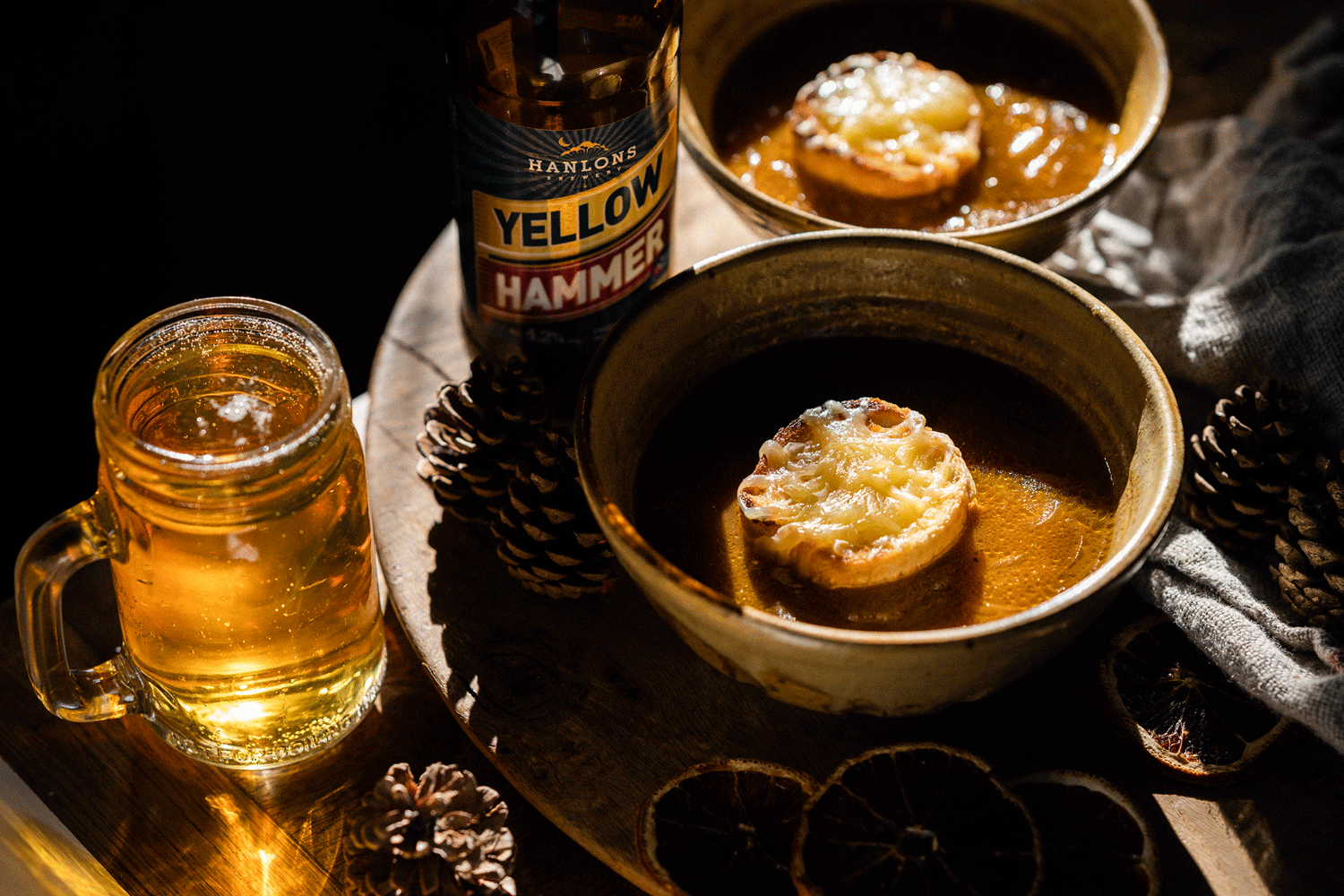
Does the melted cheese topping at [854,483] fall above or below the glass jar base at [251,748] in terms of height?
above

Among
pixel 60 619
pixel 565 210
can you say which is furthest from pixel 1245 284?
pixel 60 619

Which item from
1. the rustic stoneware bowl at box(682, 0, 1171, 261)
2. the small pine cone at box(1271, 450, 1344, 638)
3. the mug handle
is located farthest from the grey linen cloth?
the mug handle

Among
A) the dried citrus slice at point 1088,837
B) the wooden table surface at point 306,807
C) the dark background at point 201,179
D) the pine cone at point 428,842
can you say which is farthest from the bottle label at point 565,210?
the dark background at point 201,179

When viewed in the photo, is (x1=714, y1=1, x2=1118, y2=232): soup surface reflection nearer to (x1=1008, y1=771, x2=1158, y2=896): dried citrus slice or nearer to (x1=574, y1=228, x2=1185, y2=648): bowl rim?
(x1=574, y1=228, x2=1185, y2=648): bowl rim

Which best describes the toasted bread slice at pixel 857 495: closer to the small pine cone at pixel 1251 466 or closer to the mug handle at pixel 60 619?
the small pine cone at pixel 1251 466

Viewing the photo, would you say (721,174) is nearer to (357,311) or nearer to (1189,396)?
(1189,396)
